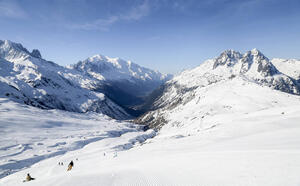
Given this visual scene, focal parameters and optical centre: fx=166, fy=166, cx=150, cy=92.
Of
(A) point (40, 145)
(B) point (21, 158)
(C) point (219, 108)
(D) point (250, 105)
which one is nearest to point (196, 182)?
(B) point (21, 158)

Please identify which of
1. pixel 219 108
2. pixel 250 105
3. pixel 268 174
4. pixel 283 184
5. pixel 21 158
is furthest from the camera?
pixel 219 108

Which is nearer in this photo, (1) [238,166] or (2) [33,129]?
(1) [238,166]

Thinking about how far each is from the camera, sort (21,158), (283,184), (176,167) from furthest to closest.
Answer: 1. (21,158)
2. (176,167)
3. (283,184)

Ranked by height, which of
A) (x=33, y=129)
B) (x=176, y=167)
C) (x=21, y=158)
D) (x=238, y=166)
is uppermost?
(x=238, y=166)

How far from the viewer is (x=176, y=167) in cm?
1491

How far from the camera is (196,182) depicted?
36.3 feet

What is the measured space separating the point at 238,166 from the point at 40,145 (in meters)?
86.1

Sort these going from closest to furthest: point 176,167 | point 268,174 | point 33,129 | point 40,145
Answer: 1. point 268,174
2. point 176,167
3. point 40,145
4. point 33,129

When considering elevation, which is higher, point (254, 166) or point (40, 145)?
point (254, 166)

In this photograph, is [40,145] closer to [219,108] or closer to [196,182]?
[196,182]

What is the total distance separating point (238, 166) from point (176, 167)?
16.8 ft

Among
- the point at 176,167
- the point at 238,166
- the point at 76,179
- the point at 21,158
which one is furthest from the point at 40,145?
the point at 238,166

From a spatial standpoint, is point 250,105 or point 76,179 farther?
point 250,105

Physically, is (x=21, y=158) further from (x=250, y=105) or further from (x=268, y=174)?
(x=250, y=105)
